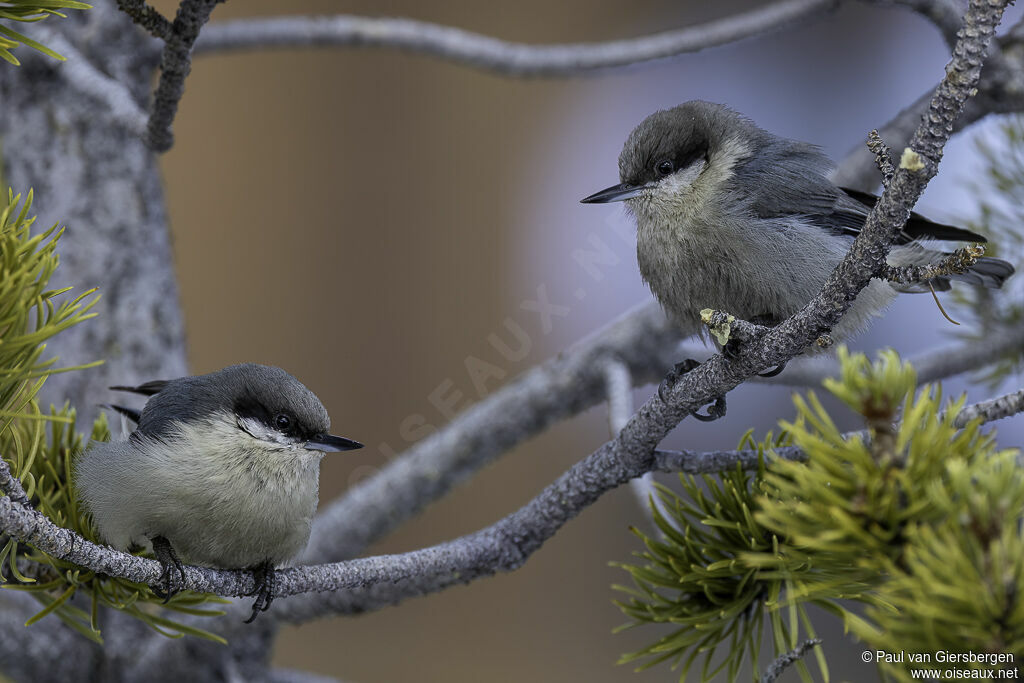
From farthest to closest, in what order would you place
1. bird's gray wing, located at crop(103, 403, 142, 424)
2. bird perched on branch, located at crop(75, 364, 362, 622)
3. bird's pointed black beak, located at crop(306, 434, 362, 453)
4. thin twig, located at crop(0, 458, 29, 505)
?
1. bird's gray wing, located at crop(103, 403, 142, 424)
2. bird's pointed black beak, located at crop(306, 434, 362, 453)
3. bird perched on branch, located at crop(75, 364, 362, 622)
4. thin twig, located at crop(0, 458, 29, 505)

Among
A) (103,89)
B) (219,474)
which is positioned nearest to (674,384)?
(219,474)

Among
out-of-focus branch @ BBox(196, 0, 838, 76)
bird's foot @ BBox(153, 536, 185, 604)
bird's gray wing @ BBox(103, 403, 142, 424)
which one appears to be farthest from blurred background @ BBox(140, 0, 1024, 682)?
bird's foot @ BBox(153, 536, 185, 604)

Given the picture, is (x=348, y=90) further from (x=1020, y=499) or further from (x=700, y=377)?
(x=1020, y=499)

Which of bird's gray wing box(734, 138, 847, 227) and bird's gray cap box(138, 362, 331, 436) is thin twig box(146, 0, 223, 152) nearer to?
bird's gray cap box(138, 362, 331, 436)

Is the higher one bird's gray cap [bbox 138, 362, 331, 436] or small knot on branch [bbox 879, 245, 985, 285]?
Result: bird's gray cap [bbox 138, 362, 331, 436]

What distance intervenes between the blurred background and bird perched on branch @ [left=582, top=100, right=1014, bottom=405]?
700mm

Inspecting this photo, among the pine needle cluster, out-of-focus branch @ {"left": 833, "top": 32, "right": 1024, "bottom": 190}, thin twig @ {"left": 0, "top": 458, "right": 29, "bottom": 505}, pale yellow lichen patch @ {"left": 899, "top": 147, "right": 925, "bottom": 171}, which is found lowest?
the pine needle cluster

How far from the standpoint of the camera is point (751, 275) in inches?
→ 33.5

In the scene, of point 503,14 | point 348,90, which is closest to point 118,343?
point 348,90

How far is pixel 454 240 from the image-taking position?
194 cm

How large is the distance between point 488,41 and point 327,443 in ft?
1.82

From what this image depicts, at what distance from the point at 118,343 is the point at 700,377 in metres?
0.74

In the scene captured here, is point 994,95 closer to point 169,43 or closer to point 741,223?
point 741,223

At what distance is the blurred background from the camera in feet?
5.90
